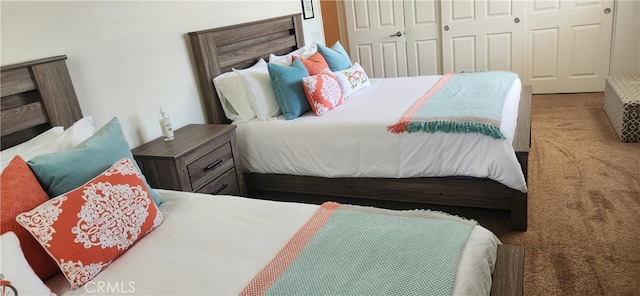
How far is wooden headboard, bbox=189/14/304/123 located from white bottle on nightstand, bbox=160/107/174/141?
0.48m

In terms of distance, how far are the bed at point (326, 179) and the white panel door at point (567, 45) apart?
1525 millimetres

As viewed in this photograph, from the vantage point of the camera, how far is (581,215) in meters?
2.47

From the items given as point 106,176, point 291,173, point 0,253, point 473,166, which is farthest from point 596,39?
point 0,253

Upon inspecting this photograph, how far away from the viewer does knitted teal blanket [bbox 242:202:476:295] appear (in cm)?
125

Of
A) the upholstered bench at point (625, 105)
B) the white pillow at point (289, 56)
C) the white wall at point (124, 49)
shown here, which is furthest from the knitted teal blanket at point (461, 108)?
the white wall at point (124, 49)

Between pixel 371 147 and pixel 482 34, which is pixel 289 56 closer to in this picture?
pixel 371 147

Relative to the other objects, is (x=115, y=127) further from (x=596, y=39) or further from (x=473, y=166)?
(x=596, y=39)

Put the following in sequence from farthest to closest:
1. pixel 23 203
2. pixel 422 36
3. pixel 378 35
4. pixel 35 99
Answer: pixel 378 35 < pixel 422 36 < pixel 35 99 < pixel 23 203

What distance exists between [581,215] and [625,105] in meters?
1.29

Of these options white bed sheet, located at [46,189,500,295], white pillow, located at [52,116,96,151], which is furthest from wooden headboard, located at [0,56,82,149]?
white bed sheet, located at [46,189,500,295]

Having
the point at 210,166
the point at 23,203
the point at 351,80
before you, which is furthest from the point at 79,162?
the point at 351,80

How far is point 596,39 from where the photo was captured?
15.1 ft

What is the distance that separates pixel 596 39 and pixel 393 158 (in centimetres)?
336

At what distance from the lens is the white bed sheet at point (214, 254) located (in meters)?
1.35
